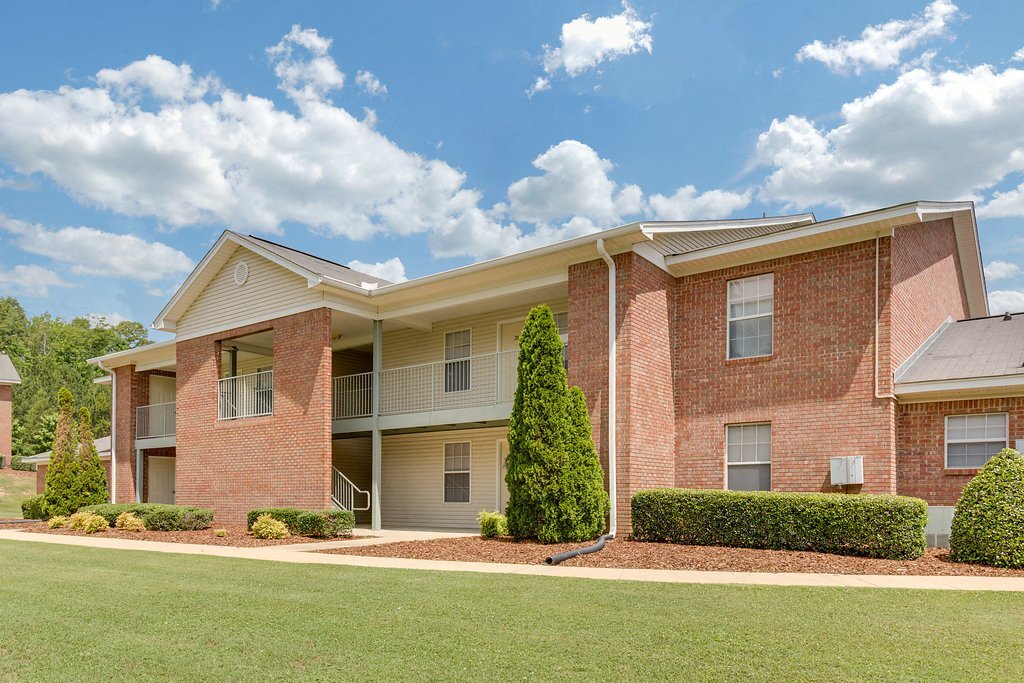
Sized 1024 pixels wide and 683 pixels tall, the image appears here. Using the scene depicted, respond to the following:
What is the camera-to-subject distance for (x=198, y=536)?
17422 millimetres

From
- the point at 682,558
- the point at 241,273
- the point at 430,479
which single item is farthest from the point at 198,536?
the point at 682,558

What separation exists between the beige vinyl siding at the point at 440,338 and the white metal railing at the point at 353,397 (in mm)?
943

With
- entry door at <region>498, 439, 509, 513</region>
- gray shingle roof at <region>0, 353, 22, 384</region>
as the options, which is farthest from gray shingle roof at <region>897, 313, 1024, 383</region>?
gray shingle roof at <region>0, 353, 22, 384</region>

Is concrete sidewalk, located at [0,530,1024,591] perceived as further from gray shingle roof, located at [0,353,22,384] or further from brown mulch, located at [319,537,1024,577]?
gray shingle roof, located at [0,353,22,384]

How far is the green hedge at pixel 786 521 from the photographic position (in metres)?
12.1

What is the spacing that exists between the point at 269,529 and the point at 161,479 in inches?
548

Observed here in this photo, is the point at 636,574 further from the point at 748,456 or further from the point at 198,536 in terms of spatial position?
the point at 198,536

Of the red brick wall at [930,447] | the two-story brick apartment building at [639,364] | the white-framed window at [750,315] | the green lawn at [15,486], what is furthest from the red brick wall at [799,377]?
the green lawn at [15,486]

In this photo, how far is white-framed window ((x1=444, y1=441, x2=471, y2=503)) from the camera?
20484 mm

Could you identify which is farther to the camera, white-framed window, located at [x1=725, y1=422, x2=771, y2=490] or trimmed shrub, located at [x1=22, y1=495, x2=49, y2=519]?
trimmed shrub, located at [x1=22, y1=495, x2=49, y2=519]

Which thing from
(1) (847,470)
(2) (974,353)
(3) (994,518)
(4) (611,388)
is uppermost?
(2) (974,353)

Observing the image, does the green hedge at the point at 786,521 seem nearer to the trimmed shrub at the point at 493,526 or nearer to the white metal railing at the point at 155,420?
the trimmed shrub at the point at 493,526

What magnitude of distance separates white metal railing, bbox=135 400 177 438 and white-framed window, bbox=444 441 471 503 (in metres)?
9.56

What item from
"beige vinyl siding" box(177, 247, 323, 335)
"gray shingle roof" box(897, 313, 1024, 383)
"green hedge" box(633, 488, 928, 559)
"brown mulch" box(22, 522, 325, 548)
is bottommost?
"brown mulch" box(22, 522, 325, 548)
